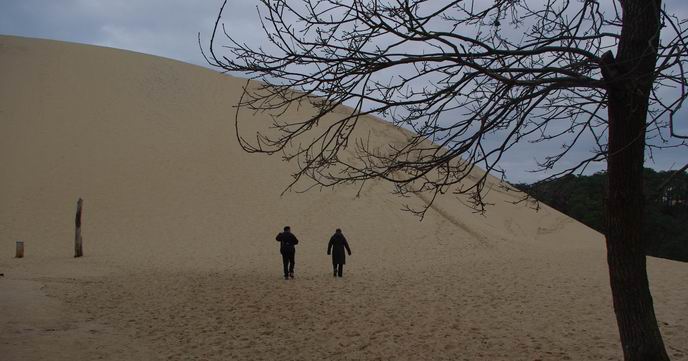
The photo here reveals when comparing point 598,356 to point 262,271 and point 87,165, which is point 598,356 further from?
Result: point 87,165

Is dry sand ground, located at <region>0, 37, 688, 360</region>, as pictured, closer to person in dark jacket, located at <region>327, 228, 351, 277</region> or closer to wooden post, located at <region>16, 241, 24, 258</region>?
person in dark jacket, located at <region>327, 228, 351, 277</region>

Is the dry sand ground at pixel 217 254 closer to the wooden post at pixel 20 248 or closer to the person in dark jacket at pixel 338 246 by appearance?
the person in dark jacket at pixel 338 246

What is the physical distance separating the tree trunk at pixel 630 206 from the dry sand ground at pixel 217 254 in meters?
0.96

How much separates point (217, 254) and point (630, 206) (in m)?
19.2

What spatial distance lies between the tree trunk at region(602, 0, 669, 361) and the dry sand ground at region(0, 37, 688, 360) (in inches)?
37.8

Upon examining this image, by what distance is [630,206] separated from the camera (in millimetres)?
5070

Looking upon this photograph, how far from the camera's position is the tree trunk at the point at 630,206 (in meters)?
4.96

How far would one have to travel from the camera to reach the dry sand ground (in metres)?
8.27

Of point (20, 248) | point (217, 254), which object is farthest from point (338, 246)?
point (20, 248)

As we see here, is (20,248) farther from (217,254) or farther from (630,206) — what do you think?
(630,206)

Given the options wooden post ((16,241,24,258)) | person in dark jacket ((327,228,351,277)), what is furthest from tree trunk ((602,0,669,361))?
wooden post ((16,241,24,258))

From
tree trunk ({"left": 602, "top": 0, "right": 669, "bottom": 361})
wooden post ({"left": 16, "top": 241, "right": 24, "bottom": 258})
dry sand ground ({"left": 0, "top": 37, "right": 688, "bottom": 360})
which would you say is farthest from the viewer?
wooden post ({"left": 16, "top": 241, "right": 24, "bottom": 258})

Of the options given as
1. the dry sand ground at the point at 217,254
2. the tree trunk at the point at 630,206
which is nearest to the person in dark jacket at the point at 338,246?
the dry sand ground at the point at 217,254

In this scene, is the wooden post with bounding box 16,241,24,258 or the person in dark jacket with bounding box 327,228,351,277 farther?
the wooden post with bounding box 16,241,24,258
